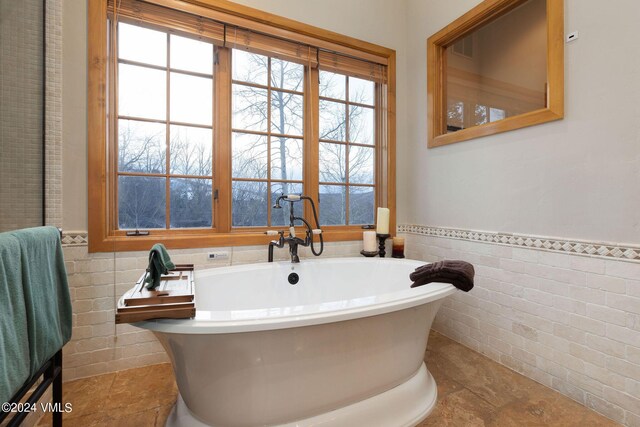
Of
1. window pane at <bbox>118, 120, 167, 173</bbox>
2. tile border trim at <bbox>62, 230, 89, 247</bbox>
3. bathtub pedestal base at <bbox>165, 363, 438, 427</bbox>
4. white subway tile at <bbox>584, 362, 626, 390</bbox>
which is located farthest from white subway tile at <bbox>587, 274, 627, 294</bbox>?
tile border trim at <bbox>62, 230, 89, 247</bbox>

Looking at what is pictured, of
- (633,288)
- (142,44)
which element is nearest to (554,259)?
(633,288)

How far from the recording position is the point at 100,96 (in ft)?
5.59

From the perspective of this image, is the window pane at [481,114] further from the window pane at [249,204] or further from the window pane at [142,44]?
the window pane at [142,44]

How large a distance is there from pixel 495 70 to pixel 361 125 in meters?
1.09

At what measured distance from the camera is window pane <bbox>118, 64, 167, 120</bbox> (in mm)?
1843

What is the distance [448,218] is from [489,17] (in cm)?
149

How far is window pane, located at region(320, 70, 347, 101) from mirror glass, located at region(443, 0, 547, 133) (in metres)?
0.89

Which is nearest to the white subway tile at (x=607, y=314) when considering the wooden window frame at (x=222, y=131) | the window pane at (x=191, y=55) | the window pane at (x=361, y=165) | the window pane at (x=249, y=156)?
the wooden window frame at (x=222, y=131)

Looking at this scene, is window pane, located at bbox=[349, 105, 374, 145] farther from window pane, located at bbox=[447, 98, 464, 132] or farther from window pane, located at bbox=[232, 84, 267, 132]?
window pane, located at bbox=[232, 84, 267, 132]

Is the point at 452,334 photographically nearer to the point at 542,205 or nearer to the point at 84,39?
the point at 542,205

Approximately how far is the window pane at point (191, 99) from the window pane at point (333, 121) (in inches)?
35.8

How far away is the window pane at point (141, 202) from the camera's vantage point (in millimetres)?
1846

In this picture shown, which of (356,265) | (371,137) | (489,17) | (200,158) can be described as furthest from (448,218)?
(200,158)

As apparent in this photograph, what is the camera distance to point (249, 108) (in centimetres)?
219
